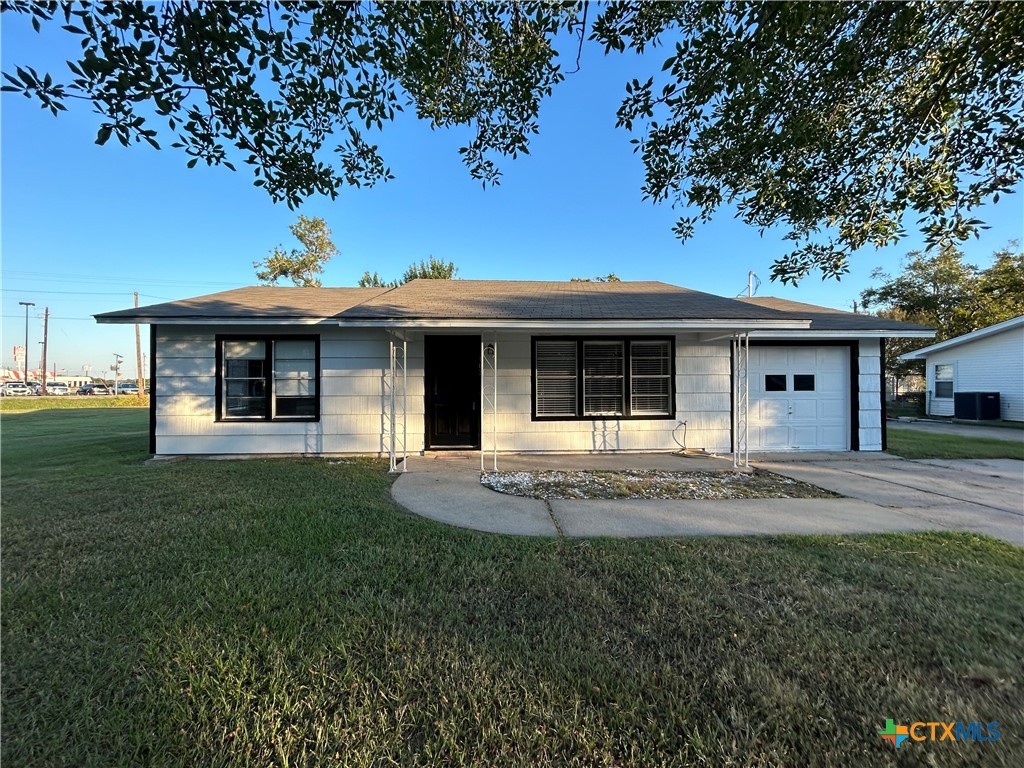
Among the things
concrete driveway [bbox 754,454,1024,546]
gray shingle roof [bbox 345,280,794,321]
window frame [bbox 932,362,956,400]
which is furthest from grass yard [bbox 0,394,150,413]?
window frame [bbox 932,362,956,400]

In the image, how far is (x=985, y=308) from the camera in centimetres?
2027

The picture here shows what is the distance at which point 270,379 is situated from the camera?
802 cm

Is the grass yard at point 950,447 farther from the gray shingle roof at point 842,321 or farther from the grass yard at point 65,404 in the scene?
the grass yard at point 65,404

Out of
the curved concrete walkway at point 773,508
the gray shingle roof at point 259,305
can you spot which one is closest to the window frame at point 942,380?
the curved concrete walkway at point 773,508

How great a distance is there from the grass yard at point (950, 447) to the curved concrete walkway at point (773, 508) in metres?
1.32

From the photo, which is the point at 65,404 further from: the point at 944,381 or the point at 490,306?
the point at 944,381

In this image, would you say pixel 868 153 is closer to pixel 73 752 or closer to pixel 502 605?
pixel 502 605

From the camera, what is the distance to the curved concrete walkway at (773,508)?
4184mm

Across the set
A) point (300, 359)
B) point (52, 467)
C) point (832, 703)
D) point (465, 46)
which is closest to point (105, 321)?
point (52, 467)

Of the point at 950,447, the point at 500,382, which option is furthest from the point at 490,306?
the point at 950,447

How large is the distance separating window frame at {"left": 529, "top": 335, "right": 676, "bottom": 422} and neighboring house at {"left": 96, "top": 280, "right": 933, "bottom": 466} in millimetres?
28

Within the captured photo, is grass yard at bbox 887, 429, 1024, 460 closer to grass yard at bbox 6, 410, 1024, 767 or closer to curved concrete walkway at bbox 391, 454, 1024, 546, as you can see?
curved concrete walkway at bbox 391, 454, 1024, 546

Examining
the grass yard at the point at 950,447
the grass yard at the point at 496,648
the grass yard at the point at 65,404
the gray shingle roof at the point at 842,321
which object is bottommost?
the grass yard at the point at 496,648

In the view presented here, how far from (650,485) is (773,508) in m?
1.50
